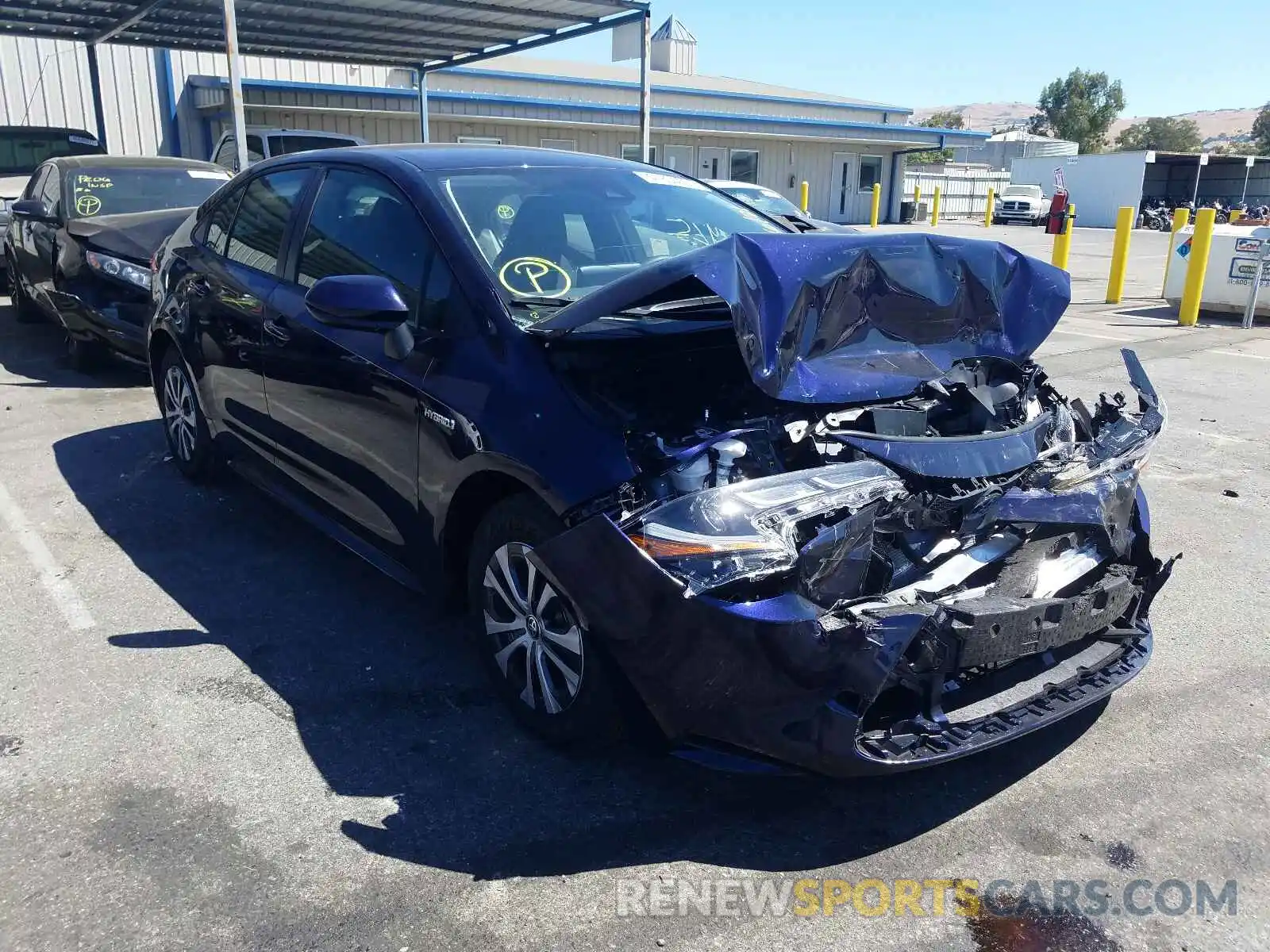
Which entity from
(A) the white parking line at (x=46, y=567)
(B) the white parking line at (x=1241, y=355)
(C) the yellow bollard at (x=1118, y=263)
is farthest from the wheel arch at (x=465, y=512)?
(C) the yellow bollard at (x=1118, y=263)

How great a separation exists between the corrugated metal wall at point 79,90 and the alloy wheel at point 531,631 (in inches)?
753

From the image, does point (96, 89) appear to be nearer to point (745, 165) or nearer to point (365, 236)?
point (365, 236)

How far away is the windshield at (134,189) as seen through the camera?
877 cm

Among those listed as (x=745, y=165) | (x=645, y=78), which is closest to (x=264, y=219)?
(x=645, y=78)

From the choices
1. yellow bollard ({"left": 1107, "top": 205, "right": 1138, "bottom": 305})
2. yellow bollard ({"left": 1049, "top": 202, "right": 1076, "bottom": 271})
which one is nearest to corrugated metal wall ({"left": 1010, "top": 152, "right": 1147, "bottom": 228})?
yellow bollard ({"left": 1107, "top": 205, "right": 1138, "bottom": 305})

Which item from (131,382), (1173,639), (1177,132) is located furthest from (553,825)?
(1177,132)

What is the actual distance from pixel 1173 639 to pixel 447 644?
2.86 meters

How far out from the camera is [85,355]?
329 inches

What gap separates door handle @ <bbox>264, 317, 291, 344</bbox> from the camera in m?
3.98

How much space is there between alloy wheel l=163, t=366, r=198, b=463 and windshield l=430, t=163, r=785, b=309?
7.91 ft

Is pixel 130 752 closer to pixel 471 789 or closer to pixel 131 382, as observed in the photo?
pixel 471 789

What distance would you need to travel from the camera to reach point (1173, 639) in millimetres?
3893

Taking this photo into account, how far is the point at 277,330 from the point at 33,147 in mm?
12273

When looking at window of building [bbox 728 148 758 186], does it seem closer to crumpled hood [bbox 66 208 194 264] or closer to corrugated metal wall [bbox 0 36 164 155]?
corrugated metal wall [bbox 0 36 164 155]
